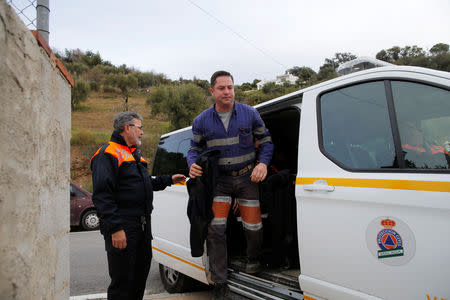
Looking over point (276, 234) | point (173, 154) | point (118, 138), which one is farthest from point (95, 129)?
point (276, 234)

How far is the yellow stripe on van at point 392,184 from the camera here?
160 centimetres

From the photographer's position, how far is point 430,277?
5.11 ft

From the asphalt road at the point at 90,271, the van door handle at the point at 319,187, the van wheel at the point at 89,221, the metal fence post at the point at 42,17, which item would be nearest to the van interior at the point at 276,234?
the van door handle at the point at 319,187

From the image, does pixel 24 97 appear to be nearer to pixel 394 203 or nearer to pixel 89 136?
pixel 394 203

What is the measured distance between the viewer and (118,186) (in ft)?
8.14

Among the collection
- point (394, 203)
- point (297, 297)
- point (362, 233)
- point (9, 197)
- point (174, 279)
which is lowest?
point (174, 279)

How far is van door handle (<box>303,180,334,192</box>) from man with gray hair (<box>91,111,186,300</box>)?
4.30 ft

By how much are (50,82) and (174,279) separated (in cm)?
276

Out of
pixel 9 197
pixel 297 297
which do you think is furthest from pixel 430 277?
pixel 9 197

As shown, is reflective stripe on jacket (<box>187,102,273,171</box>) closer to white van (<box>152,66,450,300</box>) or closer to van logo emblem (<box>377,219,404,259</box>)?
white van (<box>152,66,450,300</box>)

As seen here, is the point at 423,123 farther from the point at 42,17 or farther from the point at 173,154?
the point at 173,154

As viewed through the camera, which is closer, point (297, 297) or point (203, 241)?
point (297, 297)

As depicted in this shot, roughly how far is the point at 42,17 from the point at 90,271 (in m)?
4.19

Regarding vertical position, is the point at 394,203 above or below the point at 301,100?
below
